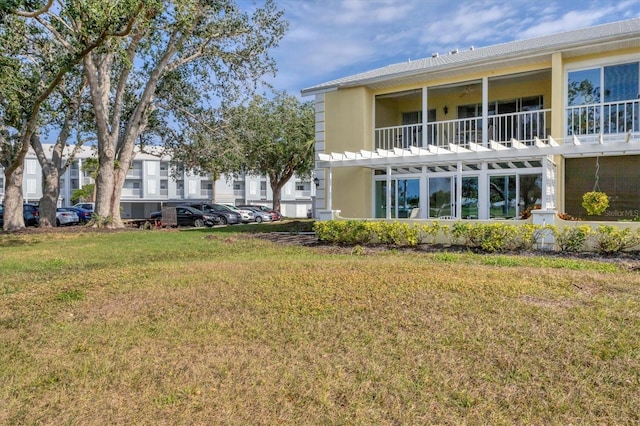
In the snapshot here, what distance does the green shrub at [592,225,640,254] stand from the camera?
9.36 m

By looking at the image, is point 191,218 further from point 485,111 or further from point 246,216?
point 485,111

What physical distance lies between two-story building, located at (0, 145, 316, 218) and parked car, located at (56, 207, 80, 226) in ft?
71.6

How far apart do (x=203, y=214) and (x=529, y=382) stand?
24163 millimetres

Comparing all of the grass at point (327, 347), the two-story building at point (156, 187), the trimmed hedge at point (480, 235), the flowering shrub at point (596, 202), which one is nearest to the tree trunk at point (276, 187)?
the two-story building at point (156, 187)

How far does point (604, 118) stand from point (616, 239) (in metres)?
4.79

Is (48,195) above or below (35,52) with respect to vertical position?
below

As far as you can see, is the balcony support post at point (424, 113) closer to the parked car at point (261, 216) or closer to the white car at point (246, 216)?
the white car at point (246, 216)

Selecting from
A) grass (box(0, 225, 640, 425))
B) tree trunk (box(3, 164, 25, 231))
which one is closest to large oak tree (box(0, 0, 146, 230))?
tree trunk (box(3, 164, 25, 231))

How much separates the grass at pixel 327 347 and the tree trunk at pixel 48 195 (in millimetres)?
16746

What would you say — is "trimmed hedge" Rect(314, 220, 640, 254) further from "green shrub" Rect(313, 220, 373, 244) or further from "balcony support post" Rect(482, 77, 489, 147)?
"balcony support post" Rect(482, 77, 489, 147)

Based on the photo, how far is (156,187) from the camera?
5494 cm

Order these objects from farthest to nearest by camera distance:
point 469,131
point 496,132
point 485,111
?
point 469,131 → point 496,132 → point 485,111

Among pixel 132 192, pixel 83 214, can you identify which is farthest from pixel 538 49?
pixel 132 192

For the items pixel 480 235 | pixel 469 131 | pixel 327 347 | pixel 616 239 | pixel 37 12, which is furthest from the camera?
pixel 469 131
